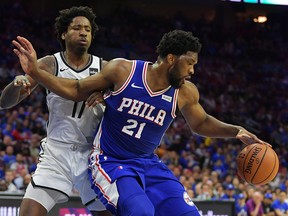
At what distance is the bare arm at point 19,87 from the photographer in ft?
Answer: 13.1

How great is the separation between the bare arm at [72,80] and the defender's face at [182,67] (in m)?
0.33

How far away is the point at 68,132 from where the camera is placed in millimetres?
4355

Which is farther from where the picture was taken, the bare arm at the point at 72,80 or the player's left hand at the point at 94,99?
the player's left hand at the point at 94,99

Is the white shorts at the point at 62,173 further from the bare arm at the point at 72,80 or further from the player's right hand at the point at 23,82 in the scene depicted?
the player's right hand at the point at 23,82

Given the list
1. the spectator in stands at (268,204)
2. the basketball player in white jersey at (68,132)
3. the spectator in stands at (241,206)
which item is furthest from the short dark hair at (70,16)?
the spectator in stands at (268,204)

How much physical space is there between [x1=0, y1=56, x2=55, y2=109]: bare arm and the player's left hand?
0.42 meters

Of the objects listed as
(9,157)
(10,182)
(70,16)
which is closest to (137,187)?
(70,16)

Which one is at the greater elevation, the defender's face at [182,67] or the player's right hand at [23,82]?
the defender's face at [182,67]

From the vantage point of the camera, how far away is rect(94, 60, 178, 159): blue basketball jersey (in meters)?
4.05

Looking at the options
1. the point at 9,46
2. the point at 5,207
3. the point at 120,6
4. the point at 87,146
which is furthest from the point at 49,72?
the point at 120,6

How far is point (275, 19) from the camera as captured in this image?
22.7 metres

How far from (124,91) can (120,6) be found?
57.0 ft

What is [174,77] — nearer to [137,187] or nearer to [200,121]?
[200,121]

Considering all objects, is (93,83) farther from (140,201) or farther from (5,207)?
(5,207)
